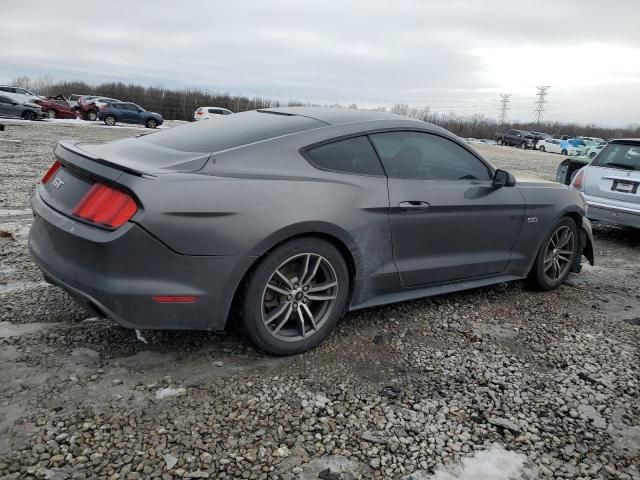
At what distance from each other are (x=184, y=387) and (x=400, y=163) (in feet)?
6.60

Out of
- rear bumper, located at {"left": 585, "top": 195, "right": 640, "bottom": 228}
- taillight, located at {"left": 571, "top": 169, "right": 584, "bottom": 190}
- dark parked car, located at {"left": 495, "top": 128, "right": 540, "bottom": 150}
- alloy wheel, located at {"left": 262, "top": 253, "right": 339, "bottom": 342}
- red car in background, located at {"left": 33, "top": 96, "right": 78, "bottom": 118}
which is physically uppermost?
dark parked car, located at {"left": 495, "top": 128, "right": 540, "bottom": 150}

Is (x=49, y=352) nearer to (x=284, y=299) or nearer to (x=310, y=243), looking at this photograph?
(x=284, y=299)

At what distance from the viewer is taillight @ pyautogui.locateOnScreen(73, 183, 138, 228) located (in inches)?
103

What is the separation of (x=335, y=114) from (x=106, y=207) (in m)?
1.76

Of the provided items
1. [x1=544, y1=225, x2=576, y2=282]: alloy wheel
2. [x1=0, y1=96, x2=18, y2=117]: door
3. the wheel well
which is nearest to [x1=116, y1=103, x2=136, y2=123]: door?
[x1=0, y1=96, x2=18, y2=117]: door

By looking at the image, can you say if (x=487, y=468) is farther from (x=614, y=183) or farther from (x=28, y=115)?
(x=28, y=115)

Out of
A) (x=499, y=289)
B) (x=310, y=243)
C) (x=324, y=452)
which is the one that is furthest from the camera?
(x=499, y=289)

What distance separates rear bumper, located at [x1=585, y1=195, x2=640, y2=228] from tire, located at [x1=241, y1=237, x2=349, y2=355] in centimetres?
514

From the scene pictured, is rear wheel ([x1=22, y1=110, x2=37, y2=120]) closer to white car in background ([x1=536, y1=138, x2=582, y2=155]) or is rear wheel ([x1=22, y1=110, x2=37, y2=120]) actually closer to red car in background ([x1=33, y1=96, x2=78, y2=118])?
red car in background ([x1=33, y1=96, x2=78, y2=118])

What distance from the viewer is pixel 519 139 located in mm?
48531

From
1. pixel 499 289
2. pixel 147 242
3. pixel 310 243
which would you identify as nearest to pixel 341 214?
pixel 310 243

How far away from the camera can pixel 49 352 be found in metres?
2.96

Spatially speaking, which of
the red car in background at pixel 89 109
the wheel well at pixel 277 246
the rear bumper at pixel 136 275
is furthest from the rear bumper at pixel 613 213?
the red car in background at pixel 89 109

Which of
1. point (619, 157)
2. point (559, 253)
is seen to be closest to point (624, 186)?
point (619, 157)
